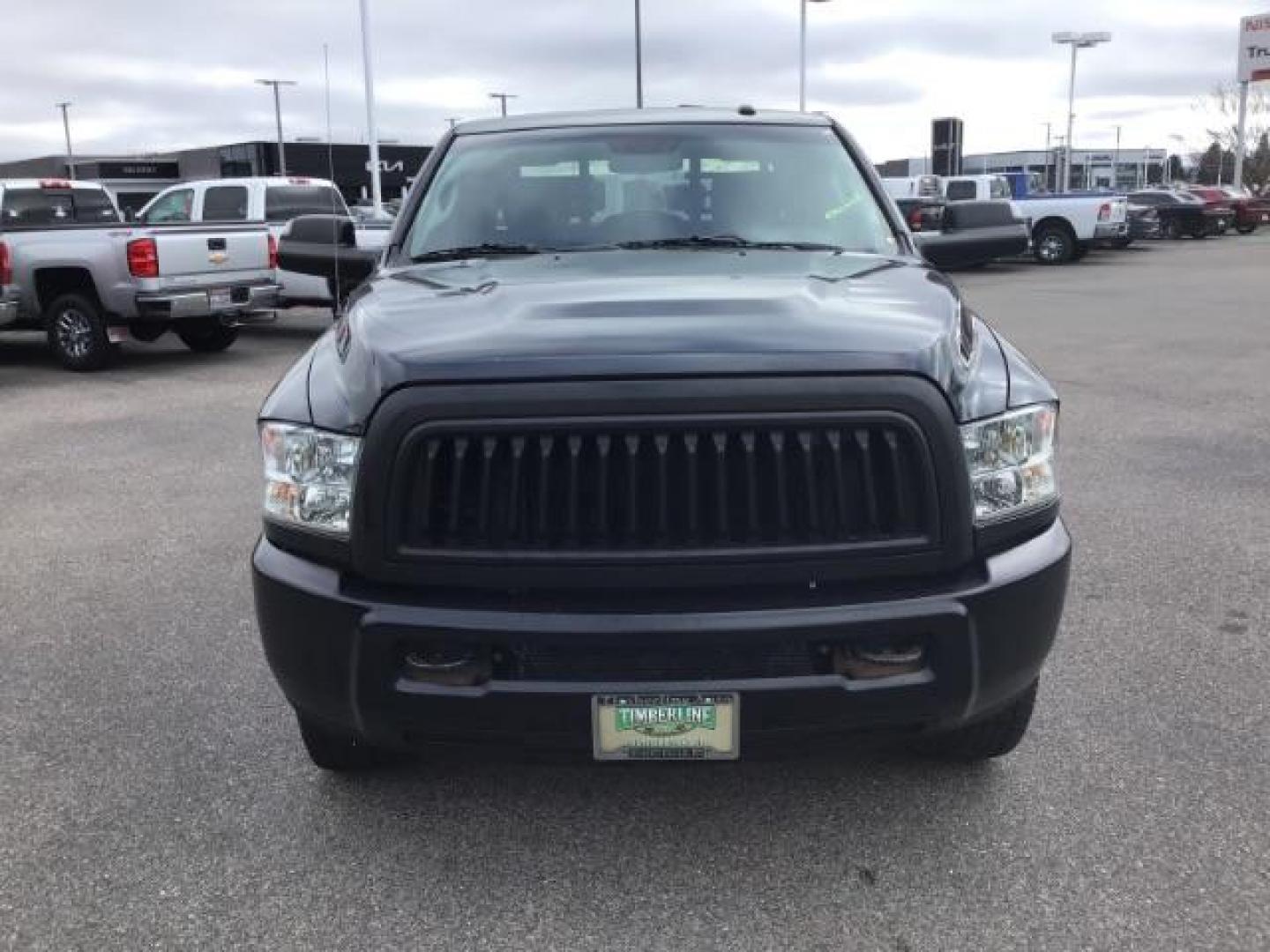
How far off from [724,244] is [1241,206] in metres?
42.8

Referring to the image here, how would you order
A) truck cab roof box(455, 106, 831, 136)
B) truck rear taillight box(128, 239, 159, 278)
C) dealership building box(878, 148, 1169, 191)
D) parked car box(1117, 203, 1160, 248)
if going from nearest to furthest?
truck cab roof box(455, 106, 831, 136) < truck rear taillight box(128, 239, 159, 278) < parked car box(1117, 203, 1160, 248) < dealership building box(878, 148, 1169, 191)

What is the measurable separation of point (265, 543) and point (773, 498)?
1213mm

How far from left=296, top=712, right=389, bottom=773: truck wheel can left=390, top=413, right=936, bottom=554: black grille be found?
86 cm

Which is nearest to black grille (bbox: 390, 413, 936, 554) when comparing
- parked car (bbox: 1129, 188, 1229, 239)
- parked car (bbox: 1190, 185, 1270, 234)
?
parked car (bbox: 1129, 188, 1229, 239)

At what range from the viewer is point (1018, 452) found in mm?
2758

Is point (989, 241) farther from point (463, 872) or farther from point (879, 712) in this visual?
point (463, 872)

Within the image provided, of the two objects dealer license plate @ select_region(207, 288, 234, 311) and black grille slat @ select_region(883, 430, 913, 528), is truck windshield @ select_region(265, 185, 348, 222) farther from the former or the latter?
black grille slat @ select_region(883, 430, 913, 528)

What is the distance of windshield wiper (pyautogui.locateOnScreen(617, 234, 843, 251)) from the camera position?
12.3 ft

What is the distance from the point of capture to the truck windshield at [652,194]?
387 cm

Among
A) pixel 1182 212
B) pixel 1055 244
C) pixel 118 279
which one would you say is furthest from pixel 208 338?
pixel 1182 212

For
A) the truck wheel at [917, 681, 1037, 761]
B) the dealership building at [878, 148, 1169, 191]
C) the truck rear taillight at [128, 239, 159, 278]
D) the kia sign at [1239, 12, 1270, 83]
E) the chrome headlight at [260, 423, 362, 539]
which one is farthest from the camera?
the dealership building at [878, 148, 1169, 191]

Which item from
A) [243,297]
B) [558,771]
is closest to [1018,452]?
[558,771]

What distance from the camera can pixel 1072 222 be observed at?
87.4 feet

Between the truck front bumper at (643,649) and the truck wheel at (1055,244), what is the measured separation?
26.4 meters
